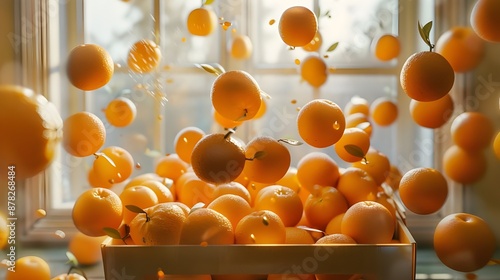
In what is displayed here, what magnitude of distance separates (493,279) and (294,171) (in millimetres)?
399

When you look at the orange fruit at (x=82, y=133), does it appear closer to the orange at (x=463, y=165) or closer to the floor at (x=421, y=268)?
the floor at (x=421, y=268)

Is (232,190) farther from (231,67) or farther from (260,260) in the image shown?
(231,67)

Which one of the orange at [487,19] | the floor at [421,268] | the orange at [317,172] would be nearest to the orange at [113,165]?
the floor at [421,268]

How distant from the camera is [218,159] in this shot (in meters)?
0.63

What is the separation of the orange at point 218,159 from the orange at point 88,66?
18 centimetres

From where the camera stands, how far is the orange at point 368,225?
0.65 metres

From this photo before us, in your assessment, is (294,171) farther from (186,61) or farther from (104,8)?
Answer: (104,8)

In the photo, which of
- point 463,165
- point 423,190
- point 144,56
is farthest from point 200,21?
point 463,165

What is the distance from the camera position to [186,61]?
108 centimetres

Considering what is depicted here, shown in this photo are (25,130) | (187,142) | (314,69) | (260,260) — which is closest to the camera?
(25,130)

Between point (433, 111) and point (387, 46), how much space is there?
0.20 m

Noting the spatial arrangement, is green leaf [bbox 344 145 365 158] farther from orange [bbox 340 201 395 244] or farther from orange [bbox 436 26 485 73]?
orange [bbox 436 26 485 73]

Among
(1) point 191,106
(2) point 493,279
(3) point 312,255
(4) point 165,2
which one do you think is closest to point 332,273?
(3) point 312,255

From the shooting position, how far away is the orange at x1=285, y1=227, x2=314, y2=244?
66cm
